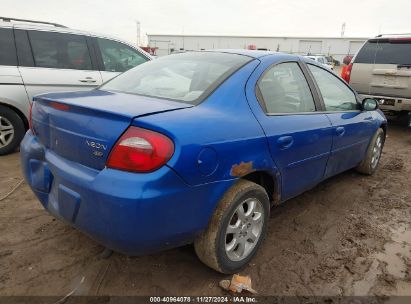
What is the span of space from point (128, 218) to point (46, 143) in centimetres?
96

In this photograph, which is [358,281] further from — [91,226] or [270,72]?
[91,226]

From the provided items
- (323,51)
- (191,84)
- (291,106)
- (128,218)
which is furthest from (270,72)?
(323,51)

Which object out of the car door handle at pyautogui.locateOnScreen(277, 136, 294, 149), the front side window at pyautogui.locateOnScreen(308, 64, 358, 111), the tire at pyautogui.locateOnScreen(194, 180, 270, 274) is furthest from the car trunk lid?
the front side window at pyautogui.locateOnScreen(308, 64, 358, 111)

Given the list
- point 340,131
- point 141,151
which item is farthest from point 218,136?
point 340,131

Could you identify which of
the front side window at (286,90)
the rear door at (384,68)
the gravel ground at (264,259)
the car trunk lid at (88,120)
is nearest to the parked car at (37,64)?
the gravel ground at (264,259)

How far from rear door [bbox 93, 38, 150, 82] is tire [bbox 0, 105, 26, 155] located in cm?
140

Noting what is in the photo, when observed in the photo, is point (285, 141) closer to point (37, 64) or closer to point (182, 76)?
point (182, 76)

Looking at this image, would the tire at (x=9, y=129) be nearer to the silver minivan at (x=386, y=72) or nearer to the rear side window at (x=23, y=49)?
the rear side window at (x=23, y=49)

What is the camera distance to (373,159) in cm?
465

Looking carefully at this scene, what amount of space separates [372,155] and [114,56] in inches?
163

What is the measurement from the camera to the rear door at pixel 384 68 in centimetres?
703

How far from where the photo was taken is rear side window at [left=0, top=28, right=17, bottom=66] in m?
4.79

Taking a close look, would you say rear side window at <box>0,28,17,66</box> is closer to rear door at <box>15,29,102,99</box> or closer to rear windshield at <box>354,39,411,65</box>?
rear door at <box>15,29,102,99</box>

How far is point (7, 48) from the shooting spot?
15.9 ft
